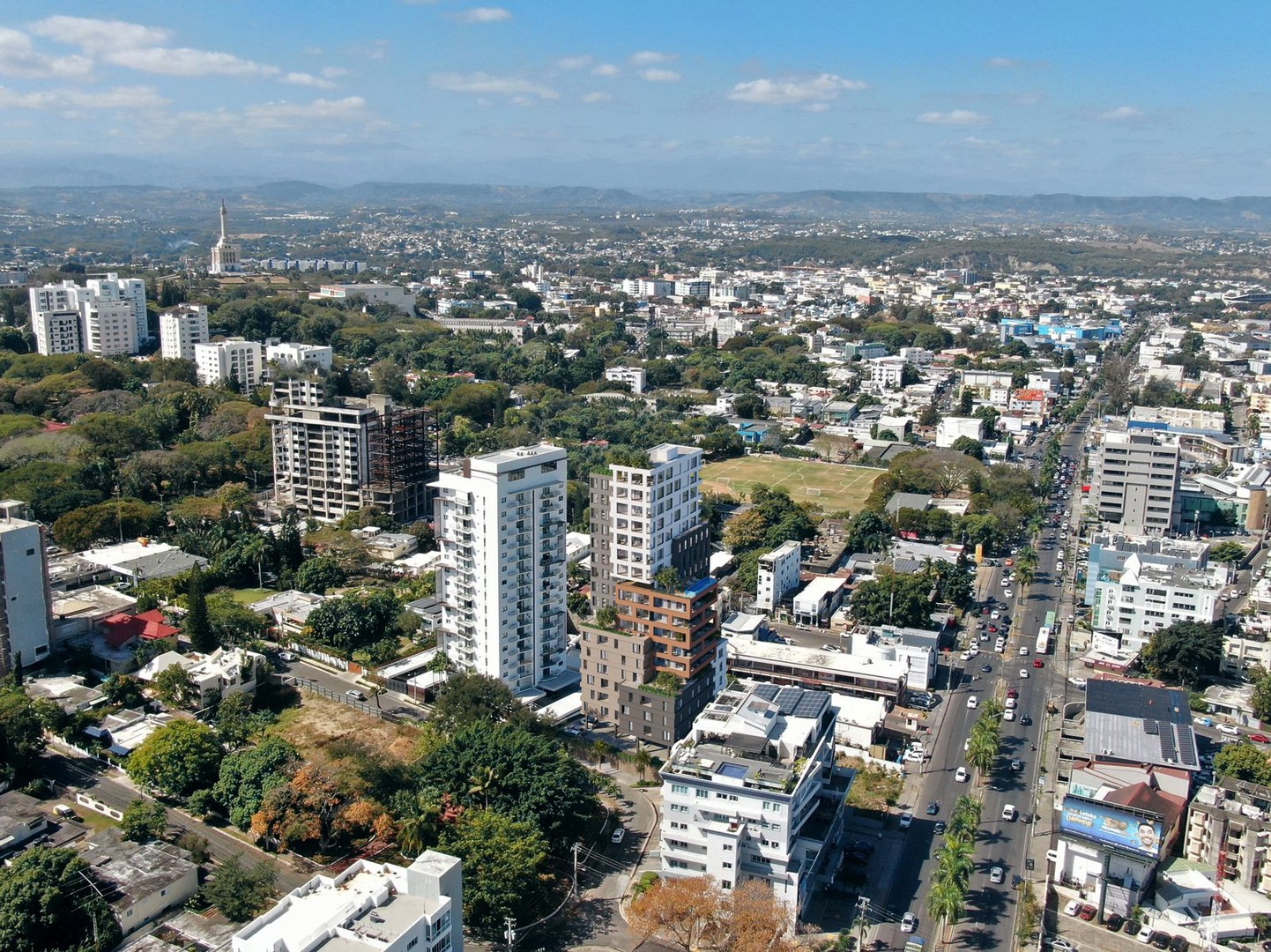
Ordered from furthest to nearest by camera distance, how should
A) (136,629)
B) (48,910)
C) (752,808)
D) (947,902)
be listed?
(136,629) < (752,808) < (947,902) < (48,910)

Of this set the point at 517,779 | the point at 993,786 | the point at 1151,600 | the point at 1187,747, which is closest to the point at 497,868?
the point at 517,779

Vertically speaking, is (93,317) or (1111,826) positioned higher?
(93,317)

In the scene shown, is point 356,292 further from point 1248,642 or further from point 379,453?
point 1248,642

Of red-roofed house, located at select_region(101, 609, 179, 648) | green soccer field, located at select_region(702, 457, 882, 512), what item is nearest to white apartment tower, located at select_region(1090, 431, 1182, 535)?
green soccer field, located at select_region(702, 457, 882, 512)

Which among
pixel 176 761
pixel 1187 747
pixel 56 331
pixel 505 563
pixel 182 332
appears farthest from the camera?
pixel 56 331

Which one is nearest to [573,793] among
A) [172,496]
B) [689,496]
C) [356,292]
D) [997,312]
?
[689,496]

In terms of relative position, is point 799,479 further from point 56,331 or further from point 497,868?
point 56,331

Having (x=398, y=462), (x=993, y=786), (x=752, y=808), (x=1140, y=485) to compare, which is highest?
(x=398, y=462)

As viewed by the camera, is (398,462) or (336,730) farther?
(398,462)
